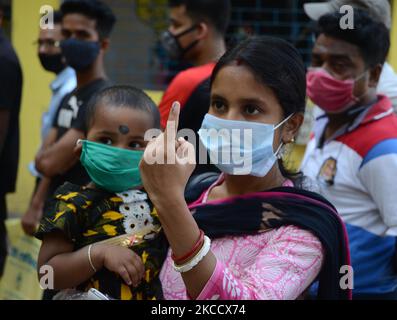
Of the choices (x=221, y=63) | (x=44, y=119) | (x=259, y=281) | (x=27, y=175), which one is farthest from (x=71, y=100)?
(x=27, y=175)

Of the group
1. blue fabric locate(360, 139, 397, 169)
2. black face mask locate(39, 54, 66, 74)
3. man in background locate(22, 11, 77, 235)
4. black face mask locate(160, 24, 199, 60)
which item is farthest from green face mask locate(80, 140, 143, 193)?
black face mask locate(39, 54, 66, 74)

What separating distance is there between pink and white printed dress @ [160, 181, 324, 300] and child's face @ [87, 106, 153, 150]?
0.54 m

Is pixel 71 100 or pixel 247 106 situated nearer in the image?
pixel 247 106

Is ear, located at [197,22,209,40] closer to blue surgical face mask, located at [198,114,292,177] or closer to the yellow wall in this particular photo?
blue surgical face mask, located at [198,114,292,177]

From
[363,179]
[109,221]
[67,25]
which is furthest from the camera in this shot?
[67,25]

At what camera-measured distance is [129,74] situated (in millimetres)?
7184

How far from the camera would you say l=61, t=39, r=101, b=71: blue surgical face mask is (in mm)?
3697

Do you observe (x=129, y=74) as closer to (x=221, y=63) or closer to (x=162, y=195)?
(x=221, y=63)

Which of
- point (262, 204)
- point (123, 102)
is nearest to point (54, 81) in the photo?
point (123, 102)

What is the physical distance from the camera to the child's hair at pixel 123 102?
2332mm

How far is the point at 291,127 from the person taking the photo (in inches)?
79.8

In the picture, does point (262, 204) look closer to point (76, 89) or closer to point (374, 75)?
point (374, 75)

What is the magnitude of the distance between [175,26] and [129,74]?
12.0 ft

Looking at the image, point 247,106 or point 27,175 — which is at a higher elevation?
point 247,106
